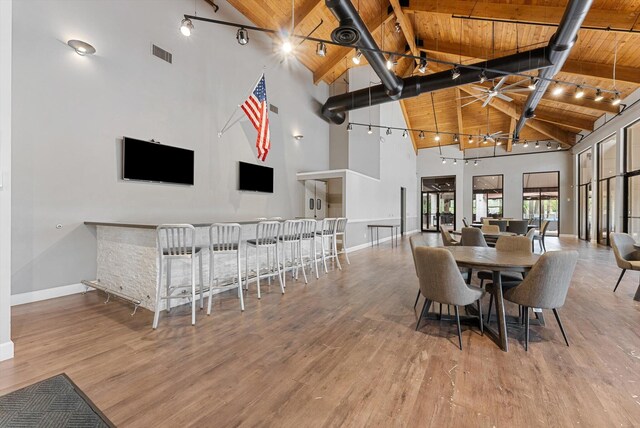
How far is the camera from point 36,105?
366 centimetres

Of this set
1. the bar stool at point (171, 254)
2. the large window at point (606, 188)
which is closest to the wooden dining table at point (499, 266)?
the bar stool at point (171, 254)

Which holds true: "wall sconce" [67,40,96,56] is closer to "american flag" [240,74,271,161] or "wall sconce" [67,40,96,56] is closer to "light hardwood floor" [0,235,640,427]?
"american flag" [240,74,271,161]

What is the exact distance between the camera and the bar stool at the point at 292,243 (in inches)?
183

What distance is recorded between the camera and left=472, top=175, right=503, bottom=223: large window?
46.9ft

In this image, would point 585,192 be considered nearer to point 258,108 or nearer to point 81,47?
point 258,108

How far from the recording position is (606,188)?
366 inches

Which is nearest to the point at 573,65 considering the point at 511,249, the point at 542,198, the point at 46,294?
the point at 511,249

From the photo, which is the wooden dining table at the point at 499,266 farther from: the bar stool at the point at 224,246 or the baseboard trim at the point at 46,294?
the baseboard trim at the point at 46,294

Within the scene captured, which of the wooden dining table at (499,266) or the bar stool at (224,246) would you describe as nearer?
the wooden dining table at (499,266)

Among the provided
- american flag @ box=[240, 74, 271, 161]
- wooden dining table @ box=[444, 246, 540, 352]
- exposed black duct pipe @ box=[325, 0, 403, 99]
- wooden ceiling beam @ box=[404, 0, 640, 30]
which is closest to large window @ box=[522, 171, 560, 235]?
wooden ceiling beam @ box=[404, 0, 640, 30]

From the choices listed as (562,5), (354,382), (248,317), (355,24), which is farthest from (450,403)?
(562,5)

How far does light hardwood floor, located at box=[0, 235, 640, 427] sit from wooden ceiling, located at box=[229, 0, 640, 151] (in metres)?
5.17

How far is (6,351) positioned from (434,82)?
8873 millimetres

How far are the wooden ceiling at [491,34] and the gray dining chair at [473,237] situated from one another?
4.11 meters
